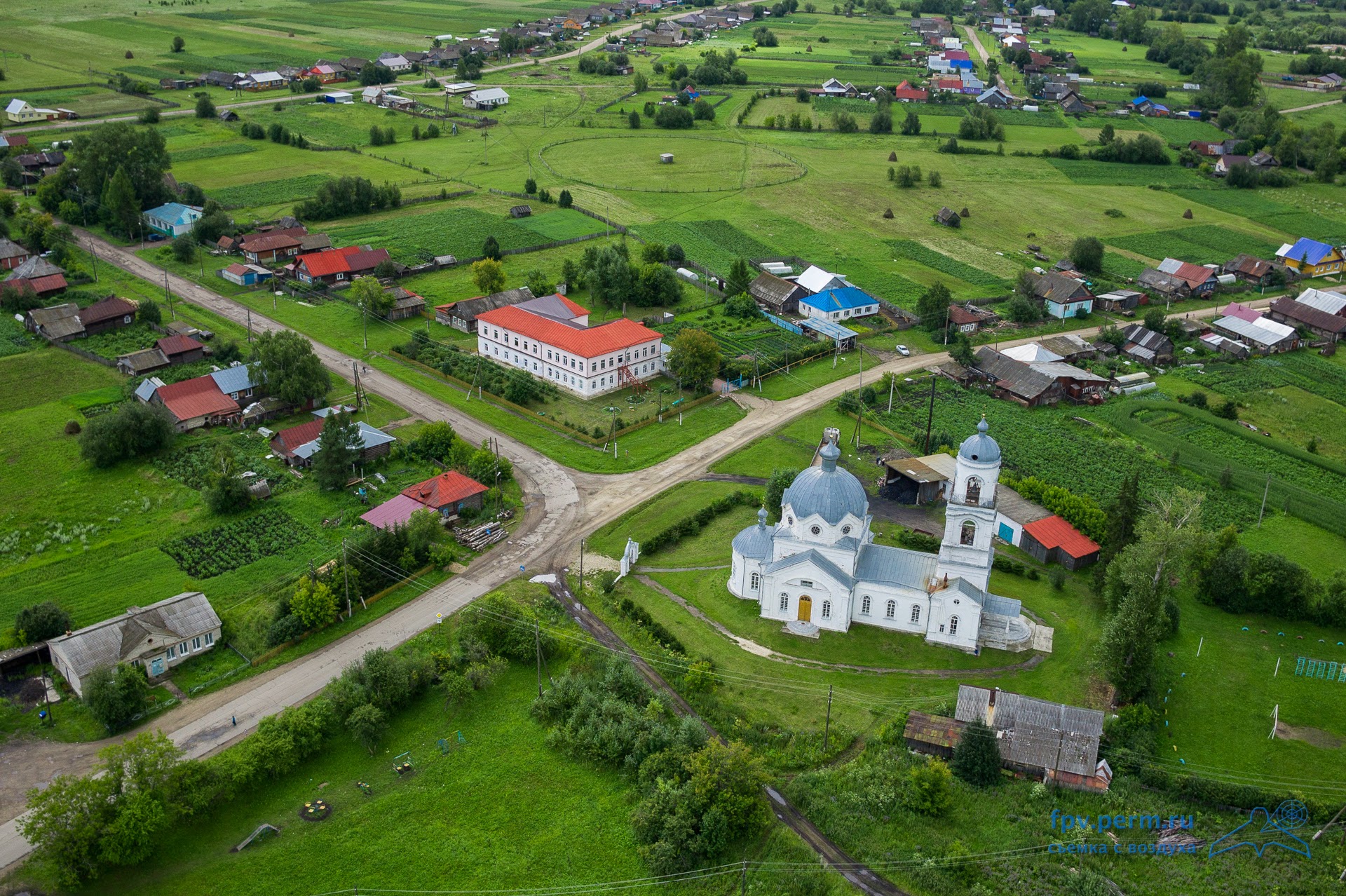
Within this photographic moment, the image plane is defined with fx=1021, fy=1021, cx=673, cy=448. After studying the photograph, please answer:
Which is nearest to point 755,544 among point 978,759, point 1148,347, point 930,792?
point 978,759

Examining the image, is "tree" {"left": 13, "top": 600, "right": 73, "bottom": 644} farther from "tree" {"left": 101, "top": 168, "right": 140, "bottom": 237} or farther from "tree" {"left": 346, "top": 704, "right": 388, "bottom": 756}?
"tree" {"left": 101, "top": 168, "right": 140, "bottom": 237}

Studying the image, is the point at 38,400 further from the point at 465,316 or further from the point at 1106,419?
the point at 1106,419

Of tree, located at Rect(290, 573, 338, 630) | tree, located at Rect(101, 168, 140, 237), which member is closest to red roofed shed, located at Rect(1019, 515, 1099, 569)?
tree, located at Rect(290, 573, 338, 630)

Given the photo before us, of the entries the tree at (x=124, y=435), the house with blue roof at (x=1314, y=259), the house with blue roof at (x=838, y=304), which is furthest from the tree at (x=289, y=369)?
the house with blue roof at (x=1314, y=259)

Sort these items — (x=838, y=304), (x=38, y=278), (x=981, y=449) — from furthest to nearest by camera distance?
(x=838, y=304) < (x=38, y=278) < (x=981, y=449)

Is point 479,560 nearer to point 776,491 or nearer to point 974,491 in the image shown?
point 776,491

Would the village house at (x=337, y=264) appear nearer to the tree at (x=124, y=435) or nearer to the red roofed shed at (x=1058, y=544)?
the tree at (x=124, y=435)
